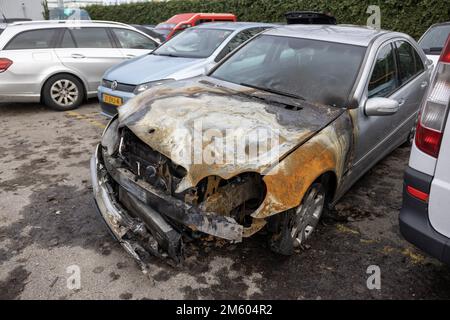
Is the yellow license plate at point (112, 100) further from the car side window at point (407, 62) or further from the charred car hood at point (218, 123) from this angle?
the car side window at point (407, 62)

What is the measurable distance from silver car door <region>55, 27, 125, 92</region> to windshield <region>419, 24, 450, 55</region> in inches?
223

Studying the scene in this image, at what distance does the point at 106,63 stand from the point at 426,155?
6108 mm

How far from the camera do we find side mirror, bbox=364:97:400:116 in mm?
2994

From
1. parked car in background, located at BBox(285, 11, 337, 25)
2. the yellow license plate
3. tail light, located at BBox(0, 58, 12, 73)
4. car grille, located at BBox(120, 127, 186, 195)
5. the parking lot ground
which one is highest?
parked car in background, located at BBox(285, 11, 337, 25)

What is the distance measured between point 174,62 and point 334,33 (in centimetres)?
263

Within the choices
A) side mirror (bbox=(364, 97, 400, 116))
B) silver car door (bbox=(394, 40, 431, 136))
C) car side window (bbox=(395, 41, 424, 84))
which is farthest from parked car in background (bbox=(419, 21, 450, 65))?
side mirror (bbox=(364, 97, 400, 116))

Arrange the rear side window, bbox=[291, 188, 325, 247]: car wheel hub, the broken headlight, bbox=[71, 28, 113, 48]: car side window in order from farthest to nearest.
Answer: bbox=[71, 28, 113, 48]: car side window, the rear side window, the broken headlight, bbox=[291, 188, 325, 247]: car wheel hub

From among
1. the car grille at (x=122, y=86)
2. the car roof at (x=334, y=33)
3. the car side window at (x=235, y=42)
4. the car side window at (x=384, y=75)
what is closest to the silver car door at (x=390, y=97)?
the car side window at (x=384, y=75)

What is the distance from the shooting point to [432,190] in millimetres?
2053

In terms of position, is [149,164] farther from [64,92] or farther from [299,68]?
[64,92]

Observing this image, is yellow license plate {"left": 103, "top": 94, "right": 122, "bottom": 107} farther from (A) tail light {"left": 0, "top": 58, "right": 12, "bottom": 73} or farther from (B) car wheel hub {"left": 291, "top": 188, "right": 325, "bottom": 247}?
(B) car wheel hub {"left": 291, "top": 188, "right": 325, "bottom": 247}

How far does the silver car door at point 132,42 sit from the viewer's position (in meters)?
7.19

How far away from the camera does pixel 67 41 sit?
666cm

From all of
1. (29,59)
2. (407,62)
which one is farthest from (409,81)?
(29,59)
